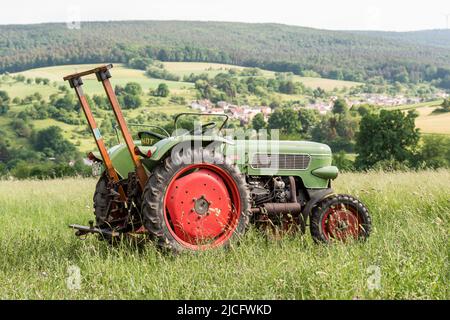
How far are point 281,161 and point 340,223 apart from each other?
2.89 ft

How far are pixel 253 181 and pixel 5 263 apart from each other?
2.55 metres

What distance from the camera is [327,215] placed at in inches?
280

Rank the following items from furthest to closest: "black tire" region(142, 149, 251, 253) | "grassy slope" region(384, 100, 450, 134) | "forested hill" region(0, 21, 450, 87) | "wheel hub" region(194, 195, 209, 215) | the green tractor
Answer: "forested hill" region(0, 21, 450, 87), "grassy slope" region(384, 100, 450, 134), "wheel hub" region(194, 195, 209, 215), the green tractor, "black tire" region(142, 149, 251, 253)

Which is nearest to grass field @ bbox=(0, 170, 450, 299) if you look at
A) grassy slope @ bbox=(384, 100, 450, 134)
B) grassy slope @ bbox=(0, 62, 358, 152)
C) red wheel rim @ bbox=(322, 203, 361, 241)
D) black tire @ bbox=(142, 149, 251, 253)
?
black tire @ bbox=(142, 149, 251, 253)

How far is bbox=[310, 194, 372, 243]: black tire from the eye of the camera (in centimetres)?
704

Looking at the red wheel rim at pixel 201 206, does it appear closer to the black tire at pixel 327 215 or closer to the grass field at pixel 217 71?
the black tire at pixel 327 215

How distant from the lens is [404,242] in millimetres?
6547

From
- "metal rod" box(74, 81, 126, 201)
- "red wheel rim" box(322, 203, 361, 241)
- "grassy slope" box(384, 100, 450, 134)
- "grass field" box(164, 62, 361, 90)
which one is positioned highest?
"metal rod" box(74, 81, 126, 201)

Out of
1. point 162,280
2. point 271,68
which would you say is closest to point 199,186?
point 162,280

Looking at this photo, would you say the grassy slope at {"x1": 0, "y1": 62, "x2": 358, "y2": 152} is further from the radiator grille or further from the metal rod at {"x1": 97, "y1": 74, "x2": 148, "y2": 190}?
the metal rod at {"x1": 97, "y1": 74, "x2": 148, "y2": 190}

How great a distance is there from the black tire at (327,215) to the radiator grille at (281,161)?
484 mm
